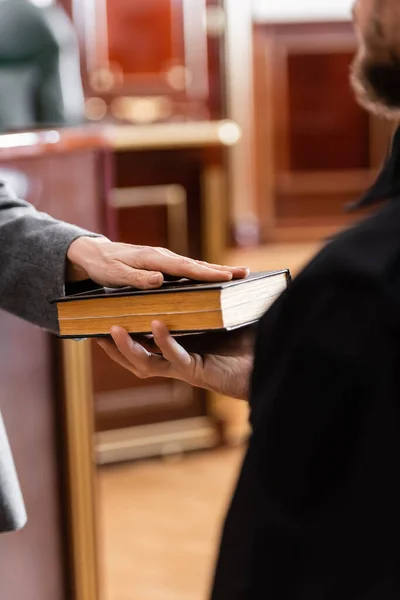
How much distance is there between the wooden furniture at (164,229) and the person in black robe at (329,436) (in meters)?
3.03

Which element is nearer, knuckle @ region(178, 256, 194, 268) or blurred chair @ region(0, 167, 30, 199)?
knuckle @ region(178, 256, 194, 268)

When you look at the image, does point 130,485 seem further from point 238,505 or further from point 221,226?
point 238,505

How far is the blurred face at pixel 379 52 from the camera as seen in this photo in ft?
2.65

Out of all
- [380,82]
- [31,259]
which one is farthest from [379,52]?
[31,259]

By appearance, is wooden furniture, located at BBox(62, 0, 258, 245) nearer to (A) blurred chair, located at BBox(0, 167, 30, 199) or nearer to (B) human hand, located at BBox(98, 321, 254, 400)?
(A) blurred chair, located at BBox(0, 167, 30, 199)

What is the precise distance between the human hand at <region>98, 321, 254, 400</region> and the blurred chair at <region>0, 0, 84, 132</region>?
2.11 meters

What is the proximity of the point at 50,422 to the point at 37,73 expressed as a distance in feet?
5.81

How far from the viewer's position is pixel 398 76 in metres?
0.83

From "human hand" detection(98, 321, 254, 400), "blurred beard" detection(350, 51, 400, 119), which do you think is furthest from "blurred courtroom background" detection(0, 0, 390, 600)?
"blurred beard" detection(350, 51, 400, 119)

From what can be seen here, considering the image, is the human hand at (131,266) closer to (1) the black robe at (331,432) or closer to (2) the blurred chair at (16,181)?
(1) the black robe at (331,432)

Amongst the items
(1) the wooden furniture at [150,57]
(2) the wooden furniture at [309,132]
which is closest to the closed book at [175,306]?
(1) the wooden furniture at [150,57]

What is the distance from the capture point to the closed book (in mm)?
987

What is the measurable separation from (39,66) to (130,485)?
1398 mm

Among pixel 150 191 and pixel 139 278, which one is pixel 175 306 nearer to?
pixel 139 278
